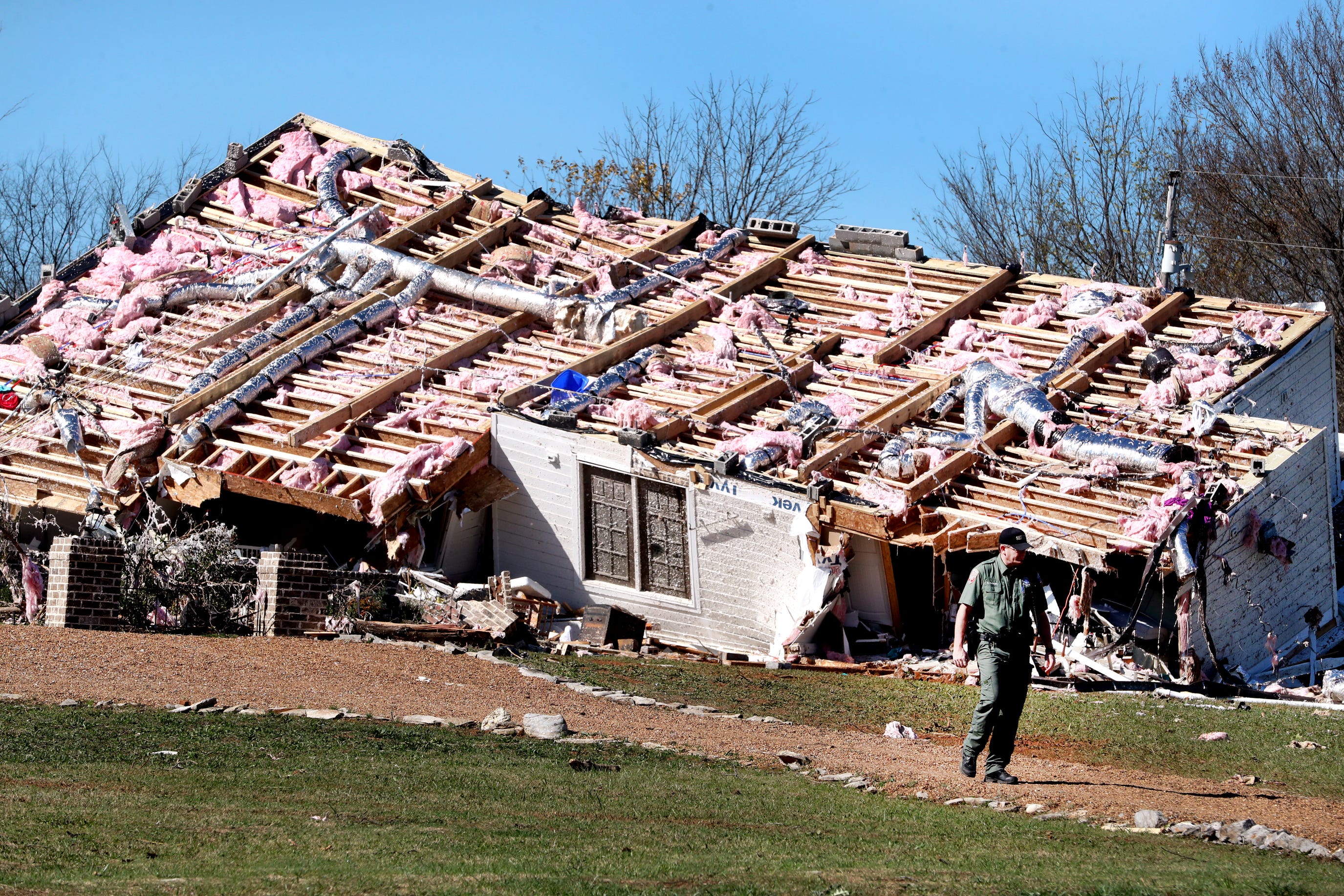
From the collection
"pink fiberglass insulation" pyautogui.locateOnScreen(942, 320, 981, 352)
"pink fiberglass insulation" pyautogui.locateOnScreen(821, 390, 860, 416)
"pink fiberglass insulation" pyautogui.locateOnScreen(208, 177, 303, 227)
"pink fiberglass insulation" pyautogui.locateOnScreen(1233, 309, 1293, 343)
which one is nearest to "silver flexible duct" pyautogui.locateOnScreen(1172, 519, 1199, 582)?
"pink fiberglass insulation" pyautogui.locateOnScreen(821, 390, 860, 416)

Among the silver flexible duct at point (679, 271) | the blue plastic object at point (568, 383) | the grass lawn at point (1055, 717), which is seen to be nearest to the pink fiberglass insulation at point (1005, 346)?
the silver flexible duct at point (679, 271)

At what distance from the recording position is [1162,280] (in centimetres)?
1995

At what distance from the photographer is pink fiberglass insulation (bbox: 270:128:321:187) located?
25797 mm

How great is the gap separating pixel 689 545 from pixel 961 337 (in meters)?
4.98

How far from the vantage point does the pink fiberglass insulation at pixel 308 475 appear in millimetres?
17359

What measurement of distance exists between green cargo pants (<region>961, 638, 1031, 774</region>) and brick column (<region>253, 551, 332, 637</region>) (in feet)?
26.9

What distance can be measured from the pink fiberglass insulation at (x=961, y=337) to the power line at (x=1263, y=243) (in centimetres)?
1728

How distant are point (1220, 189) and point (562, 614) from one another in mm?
26046

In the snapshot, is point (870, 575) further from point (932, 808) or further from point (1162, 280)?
point (932, 808)

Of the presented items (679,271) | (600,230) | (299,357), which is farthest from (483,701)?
(600,230)

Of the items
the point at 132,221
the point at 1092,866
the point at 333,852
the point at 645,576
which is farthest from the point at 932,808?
the point at 132,221

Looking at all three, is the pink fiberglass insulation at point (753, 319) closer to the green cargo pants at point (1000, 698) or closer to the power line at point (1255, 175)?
the green cargo pants at point (1000, 698)

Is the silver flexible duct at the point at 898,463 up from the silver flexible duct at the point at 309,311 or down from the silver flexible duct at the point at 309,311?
down

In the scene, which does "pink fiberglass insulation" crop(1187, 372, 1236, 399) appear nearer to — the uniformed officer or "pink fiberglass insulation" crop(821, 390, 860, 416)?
"pink fiberglass insulation" crop(821, 390, 860, 416)
